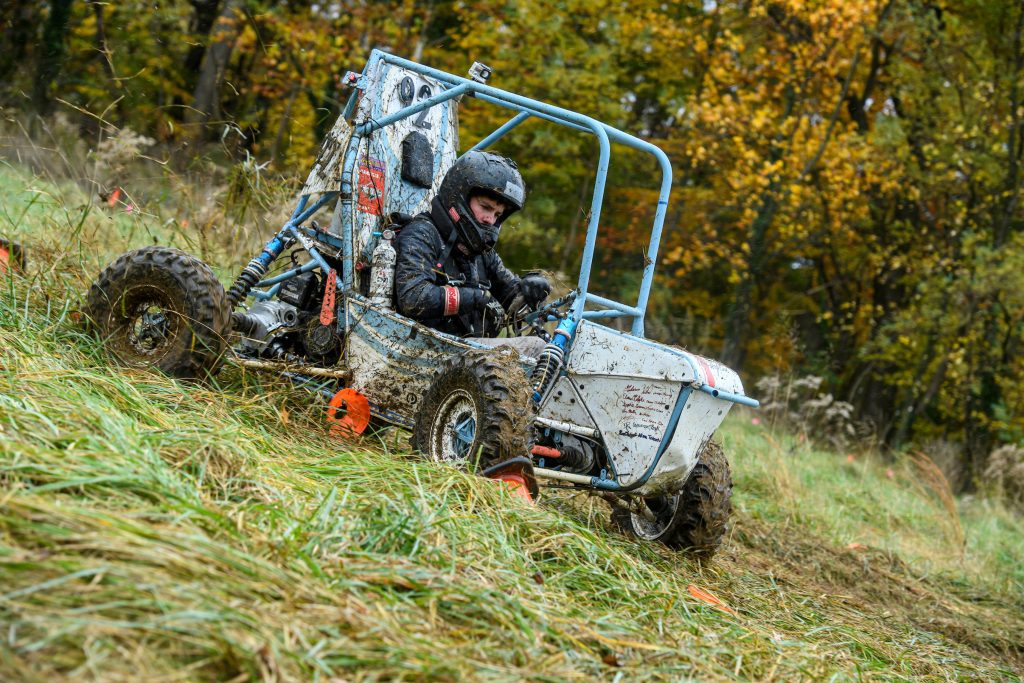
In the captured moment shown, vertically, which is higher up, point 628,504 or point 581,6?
point 581,6

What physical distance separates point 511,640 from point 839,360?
20.9 metres

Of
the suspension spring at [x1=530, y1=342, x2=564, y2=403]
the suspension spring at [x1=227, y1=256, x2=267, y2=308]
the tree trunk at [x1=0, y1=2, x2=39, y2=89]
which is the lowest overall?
the suspension spring at [x1=227, y1=256, x2=267, y2=308]

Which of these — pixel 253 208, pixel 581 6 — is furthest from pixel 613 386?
pixel 581 6

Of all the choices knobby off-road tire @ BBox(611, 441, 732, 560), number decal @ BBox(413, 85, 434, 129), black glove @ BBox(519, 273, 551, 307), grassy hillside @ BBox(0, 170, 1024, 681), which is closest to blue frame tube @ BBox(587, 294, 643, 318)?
black glove @ BBox(519, 273, 551, 307)

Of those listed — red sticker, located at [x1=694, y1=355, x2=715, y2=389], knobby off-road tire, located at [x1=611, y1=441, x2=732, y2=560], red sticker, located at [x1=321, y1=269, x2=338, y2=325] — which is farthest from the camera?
red sticker, located at [x1=321, y1=269, x2=338, y2=325]

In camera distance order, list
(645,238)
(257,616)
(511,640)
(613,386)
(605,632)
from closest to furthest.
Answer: (257,616)
(511,640)
(605,632)
(613,386)
(645,238)

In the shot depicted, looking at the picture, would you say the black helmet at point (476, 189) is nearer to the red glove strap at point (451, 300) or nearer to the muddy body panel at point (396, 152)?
the red glove strap at point (451, 300)

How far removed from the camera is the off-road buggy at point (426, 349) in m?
5.09

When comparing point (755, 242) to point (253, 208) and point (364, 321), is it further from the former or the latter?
point (364, 321)

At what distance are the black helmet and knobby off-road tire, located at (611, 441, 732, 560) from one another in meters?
1.77

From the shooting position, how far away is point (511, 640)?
3178 millimetres

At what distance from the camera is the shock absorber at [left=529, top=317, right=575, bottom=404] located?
5230 millimetres

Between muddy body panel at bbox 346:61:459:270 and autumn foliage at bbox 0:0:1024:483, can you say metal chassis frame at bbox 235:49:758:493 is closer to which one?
muddy body panel at bbox 346:61:459:270

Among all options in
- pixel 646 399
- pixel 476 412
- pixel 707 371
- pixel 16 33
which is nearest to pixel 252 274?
pixel 476 412
